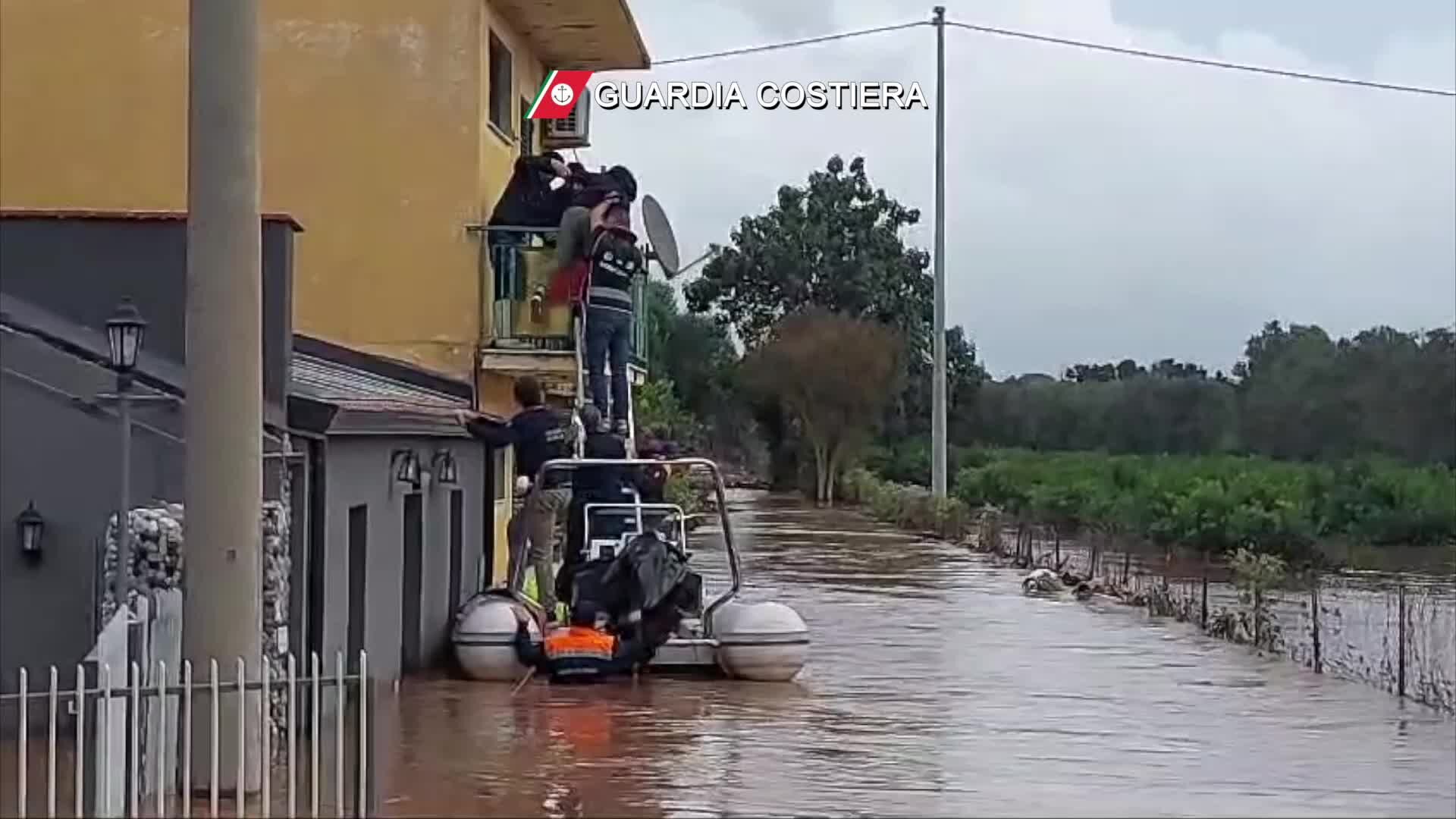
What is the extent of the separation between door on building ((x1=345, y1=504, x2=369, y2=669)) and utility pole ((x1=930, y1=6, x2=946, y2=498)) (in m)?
32.5

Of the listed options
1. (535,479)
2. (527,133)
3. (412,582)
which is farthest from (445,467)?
(527,133)

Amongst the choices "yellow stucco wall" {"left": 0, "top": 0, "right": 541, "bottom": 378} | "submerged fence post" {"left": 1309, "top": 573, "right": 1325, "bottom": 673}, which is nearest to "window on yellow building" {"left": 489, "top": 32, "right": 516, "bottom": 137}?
"yellow stucco wall" {"left": 0, "top": 0, "right": 541, "bottom": 378}

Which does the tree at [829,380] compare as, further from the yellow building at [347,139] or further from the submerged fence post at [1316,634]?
the submerged fence post at [1316,634]

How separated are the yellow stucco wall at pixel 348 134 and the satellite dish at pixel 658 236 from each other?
5.21ft

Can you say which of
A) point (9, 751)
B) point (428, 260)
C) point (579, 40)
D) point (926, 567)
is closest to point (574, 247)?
point (428, 260)

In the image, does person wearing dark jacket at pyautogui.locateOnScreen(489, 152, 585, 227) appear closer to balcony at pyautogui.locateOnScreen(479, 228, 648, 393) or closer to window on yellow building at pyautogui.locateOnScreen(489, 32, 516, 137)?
balcony at pyautogui.locateOnScreen(479, 228, 648, 393)

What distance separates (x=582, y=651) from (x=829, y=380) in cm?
4453

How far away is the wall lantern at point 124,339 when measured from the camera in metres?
12.2

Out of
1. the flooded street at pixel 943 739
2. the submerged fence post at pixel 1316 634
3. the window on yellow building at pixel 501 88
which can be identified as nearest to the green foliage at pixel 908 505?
the window on yellow building at pixel 501 88

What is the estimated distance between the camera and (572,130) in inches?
1145

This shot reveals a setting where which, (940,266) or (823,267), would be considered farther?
(823,267)

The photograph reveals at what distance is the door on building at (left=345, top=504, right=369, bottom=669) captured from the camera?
16.6 metres

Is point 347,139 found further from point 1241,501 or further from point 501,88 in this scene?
point 1241,501

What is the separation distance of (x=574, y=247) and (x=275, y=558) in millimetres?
8041
